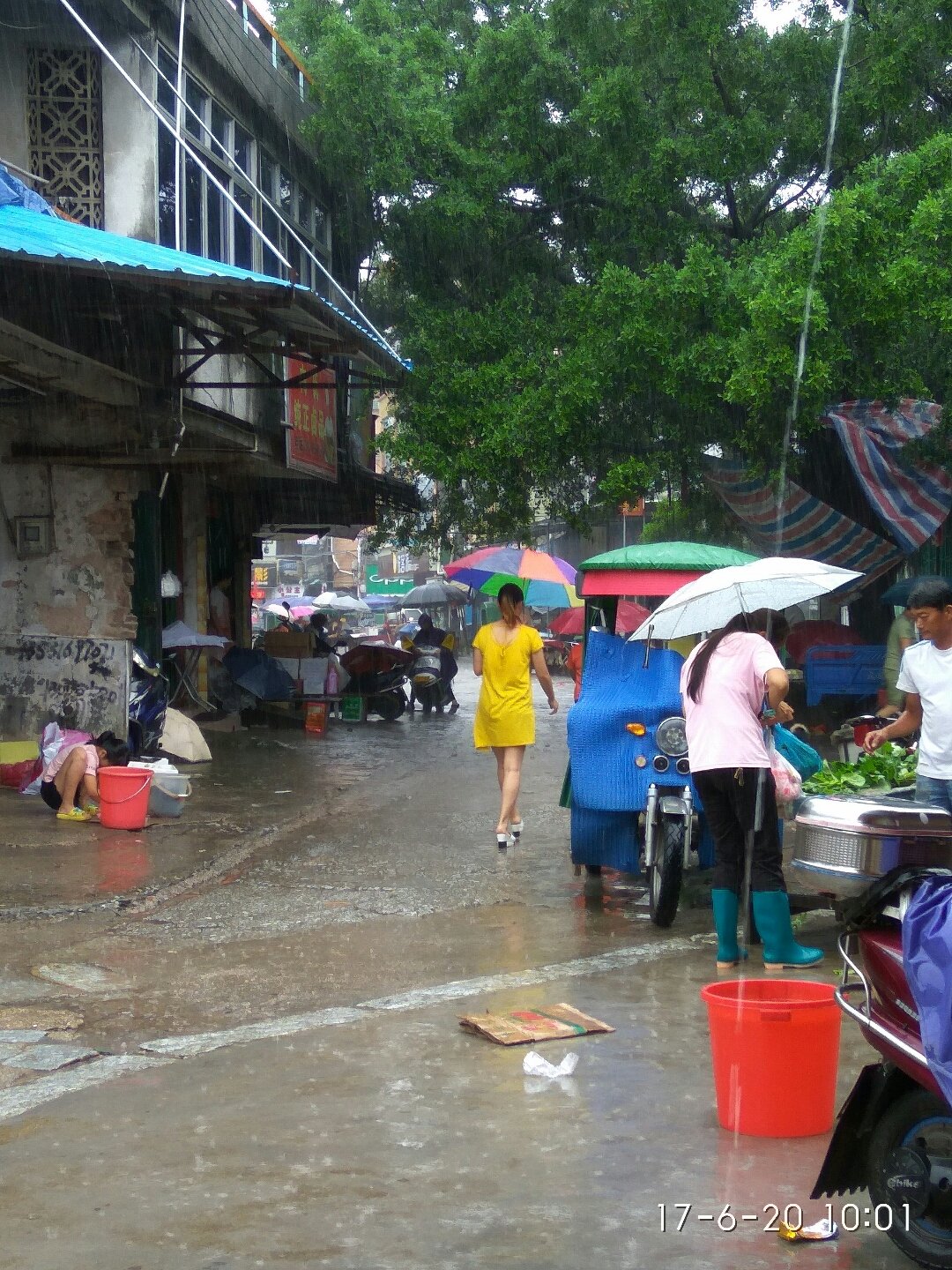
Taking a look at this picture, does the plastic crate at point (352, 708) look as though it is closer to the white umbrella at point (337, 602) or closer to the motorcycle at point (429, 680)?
the motorcycle at point (429, 680)

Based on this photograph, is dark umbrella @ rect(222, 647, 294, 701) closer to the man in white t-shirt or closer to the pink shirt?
the pink shirt

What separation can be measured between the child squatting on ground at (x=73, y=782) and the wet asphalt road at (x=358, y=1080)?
87cm

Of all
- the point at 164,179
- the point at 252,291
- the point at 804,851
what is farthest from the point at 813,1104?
the point at 164,179

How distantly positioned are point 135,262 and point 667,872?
16.7 ft

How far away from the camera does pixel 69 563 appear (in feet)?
44.3

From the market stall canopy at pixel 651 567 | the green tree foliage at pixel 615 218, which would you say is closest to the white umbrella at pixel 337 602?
the green tree foliage at pixel 615 218

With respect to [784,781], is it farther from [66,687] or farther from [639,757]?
[66,687]

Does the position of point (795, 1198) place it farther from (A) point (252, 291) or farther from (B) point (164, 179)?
(B) point (164, 179)

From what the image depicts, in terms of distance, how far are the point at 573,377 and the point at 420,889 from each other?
8.44 meters

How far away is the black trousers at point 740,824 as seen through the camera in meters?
6.30

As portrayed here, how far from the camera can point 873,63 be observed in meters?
15.7

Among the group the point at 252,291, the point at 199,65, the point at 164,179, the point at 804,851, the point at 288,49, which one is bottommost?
the point at 804,851

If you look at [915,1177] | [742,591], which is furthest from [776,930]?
[915,1177]

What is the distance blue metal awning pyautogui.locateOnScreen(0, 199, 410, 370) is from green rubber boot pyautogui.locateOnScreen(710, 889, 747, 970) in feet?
16.0
